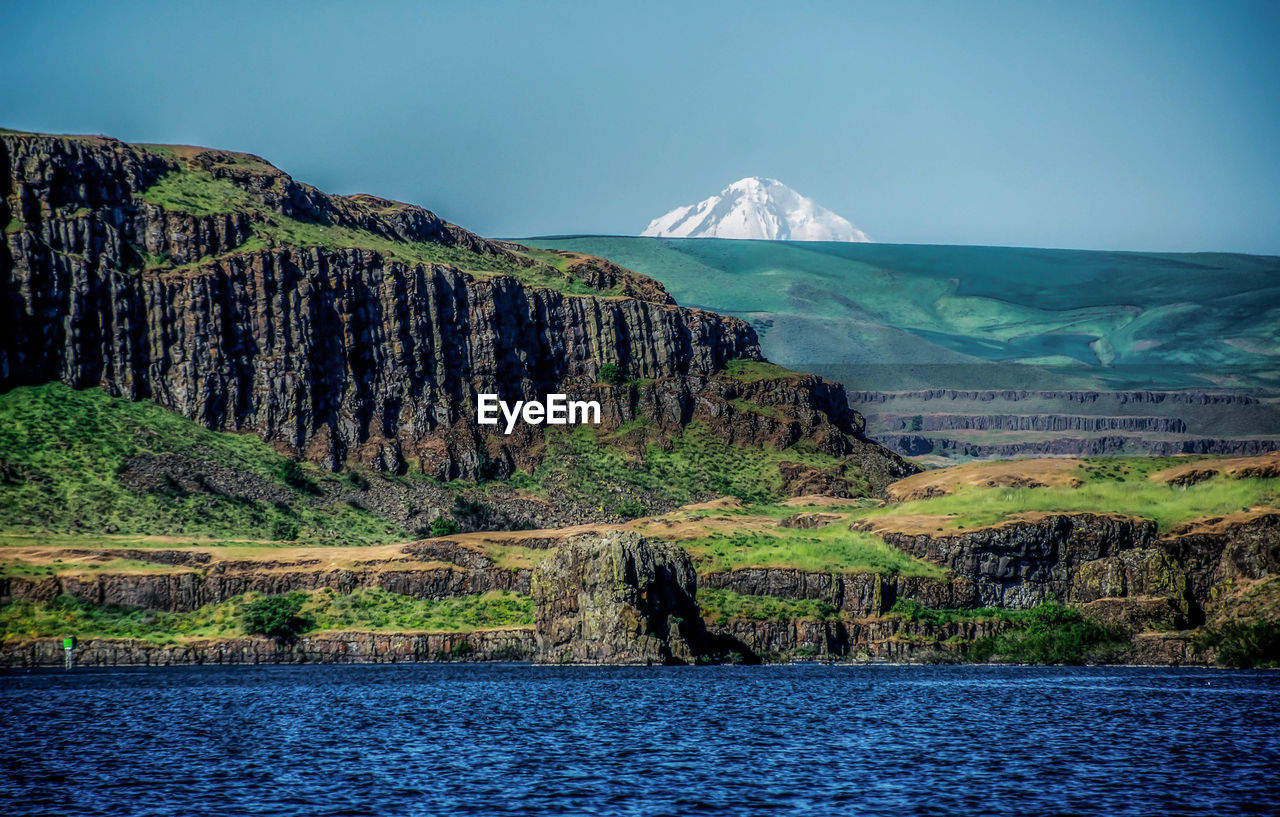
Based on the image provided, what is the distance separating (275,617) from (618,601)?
46.2m

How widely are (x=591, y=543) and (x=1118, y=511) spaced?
70020 mm

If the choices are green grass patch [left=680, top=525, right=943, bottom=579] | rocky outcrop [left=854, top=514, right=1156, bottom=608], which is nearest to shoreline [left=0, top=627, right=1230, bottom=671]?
rocky outcrop [left=854, top=514, right=1156, bottom=608]

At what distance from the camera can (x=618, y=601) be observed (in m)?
161

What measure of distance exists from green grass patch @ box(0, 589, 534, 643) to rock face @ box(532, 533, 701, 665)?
81.5ft

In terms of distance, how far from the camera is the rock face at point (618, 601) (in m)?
160

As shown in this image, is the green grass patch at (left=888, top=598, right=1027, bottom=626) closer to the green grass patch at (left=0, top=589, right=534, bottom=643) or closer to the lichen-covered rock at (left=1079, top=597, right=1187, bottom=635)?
the lichen-covered rock at (left=1079, top=597, right=1187, bottom=635)

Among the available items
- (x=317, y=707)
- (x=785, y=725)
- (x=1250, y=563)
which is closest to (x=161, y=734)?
(x=317, y=707)

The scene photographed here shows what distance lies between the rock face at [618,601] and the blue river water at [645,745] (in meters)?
9.52

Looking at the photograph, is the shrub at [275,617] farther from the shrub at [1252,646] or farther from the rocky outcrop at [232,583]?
the shrub at [1252,646]

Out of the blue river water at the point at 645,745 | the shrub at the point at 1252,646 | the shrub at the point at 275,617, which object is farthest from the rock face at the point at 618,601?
the shrub at the point at 1252,646

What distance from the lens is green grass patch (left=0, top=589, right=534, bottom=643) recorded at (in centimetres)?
18125

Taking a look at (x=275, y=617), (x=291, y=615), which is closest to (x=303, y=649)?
(x=275, y=617)

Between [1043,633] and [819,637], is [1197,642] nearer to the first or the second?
[1043,633]

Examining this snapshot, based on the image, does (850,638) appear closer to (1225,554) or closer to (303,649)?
(1225,554)
